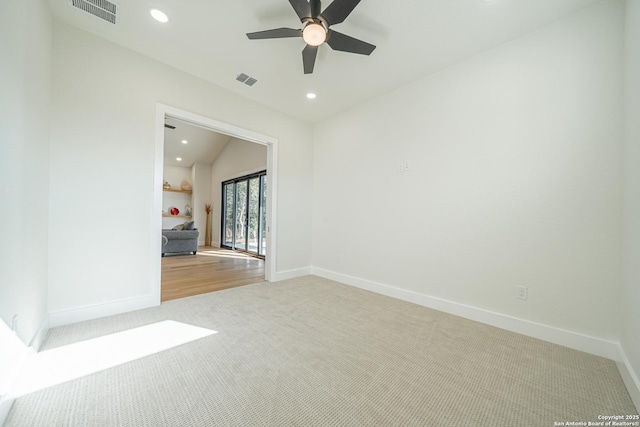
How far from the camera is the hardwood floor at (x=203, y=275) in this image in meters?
3.45

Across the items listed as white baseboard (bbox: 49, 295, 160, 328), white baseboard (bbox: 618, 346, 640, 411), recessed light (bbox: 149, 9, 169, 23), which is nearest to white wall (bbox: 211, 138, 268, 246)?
recessed light (bbox: 149, 9, 169, 23)

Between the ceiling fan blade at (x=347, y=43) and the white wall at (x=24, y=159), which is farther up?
the ceiling fan blade at (x=347, y=43)

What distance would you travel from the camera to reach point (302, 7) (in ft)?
5.86

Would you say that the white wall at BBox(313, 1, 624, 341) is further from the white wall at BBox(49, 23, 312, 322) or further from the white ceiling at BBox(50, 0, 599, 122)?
the white wall at BBox(49, 23, 312, 322)

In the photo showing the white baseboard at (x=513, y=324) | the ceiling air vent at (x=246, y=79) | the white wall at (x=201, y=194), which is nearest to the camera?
the white baseboard at (x=513, y=324)

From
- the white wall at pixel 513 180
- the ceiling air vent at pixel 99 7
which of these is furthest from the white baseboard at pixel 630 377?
the ceiling air vent at pixel 99 7

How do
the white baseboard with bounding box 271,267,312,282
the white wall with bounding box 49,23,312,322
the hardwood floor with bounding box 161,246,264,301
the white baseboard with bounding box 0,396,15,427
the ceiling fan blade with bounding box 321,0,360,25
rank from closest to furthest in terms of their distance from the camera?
the white baseboard with bounding box 0,396,15,427
the ceiling fan blade with bounding box 321,0,360,25
the white wall with bounding box 49,23,312,322
the hardwood floor with bounding box 161,246,264,301
the white baseboard with bounding box 271,267,312,282

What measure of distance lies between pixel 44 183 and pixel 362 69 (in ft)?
10.9

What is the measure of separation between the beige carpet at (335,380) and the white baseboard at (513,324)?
0.09 meters

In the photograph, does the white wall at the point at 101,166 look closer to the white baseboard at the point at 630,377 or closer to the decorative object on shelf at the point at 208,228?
the white baseboard at the point at 630,377

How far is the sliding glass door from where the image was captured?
21.7 feet

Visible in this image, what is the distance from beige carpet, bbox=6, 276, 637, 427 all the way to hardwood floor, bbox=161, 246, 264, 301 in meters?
1.00

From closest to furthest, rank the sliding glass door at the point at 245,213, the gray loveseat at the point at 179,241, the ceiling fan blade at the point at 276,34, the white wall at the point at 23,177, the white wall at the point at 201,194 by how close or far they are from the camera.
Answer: the white wall at the point at 23,177
the ceiling fan blade at the point at 276,34
the gray loveseat at the point at 179,241
the sliding glass door at the point at 245,213
the white wall at the point at 201,194

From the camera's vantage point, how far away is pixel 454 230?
2713 mm
